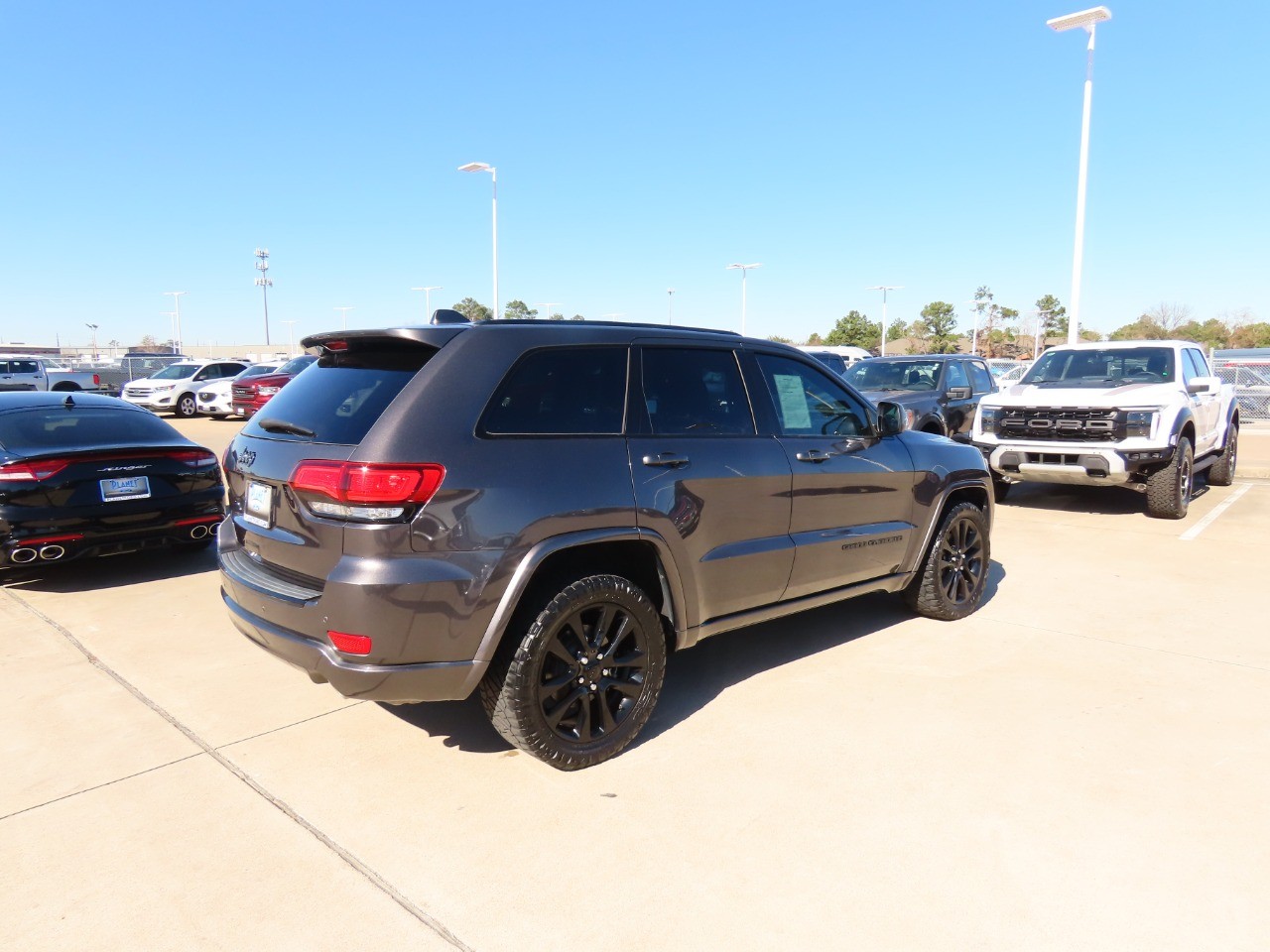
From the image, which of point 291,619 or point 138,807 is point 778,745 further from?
point 138,807

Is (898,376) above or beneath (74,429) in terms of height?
above

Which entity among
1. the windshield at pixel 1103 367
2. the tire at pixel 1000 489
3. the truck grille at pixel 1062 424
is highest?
the windshield at pixel 1103 367

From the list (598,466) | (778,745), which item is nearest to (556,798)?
(778,745)

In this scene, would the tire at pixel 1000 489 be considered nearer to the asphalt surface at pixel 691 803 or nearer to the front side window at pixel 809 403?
the asphalt surface at pixel 691 803

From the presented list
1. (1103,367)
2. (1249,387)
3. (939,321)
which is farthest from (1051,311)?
(1103,367)

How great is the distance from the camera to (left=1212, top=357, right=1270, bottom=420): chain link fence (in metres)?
21.4

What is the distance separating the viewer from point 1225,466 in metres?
11.0

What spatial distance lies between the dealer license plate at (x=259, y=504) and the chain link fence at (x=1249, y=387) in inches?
952

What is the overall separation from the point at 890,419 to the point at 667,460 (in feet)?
6.29

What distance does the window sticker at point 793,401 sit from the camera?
420 cm

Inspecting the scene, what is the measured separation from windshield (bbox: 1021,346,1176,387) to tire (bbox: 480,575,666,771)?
7.87 metres

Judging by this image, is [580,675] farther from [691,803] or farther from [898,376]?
[898,376]

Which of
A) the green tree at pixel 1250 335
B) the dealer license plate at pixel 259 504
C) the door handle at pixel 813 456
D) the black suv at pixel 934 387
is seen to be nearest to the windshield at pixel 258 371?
the black suv at pixel 934 387

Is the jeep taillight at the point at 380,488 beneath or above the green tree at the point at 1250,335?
beneath
